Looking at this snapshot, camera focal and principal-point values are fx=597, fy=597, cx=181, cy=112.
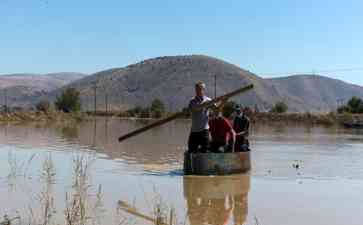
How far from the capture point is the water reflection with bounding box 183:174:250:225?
941 cm

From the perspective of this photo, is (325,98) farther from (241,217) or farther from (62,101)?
(241,217)

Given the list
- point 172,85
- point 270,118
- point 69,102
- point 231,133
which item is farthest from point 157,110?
point 231,133

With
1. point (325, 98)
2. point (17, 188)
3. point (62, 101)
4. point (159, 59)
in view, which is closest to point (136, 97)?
point (159, 59)

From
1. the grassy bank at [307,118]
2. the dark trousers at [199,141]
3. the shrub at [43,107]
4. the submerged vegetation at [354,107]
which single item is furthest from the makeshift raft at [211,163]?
the submerged vegetation at [354,107]

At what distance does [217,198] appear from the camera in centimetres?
1135

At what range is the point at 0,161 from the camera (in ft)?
54.9

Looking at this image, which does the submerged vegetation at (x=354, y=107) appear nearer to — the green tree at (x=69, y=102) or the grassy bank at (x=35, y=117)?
the grassy bank at (x=35, y=117)

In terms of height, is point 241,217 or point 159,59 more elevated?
point 159,59

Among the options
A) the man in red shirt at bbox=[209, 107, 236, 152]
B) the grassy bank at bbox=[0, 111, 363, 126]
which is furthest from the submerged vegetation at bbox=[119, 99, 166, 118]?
the man in red shirt at bbox=[209, 107, 236, 152]

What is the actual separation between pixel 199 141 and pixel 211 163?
0.62 m

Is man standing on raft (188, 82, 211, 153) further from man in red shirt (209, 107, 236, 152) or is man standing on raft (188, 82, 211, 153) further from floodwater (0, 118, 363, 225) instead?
floodwater (0, 118, 363, 225)

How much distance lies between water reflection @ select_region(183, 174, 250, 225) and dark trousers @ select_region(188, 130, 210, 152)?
2.47ft

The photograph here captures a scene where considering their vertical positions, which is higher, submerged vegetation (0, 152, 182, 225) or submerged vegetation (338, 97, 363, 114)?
submerged vegetation (338, 97, 363, 114)

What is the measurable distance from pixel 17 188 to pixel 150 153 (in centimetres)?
1014
